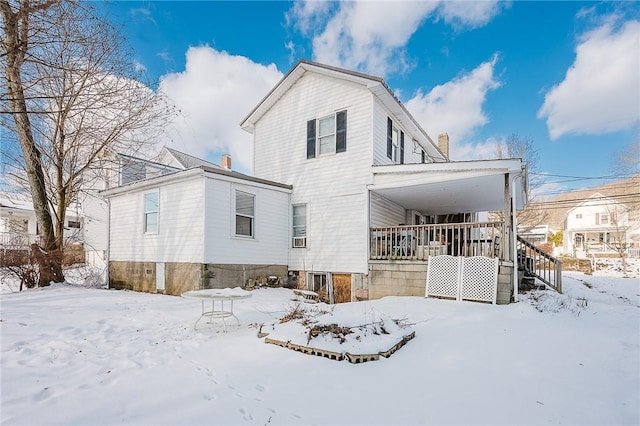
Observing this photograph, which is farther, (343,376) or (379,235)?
(379,235)

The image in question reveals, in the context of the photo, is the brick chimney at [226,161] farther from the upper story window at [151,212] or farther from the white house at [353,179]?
the upper story window at [151,212]

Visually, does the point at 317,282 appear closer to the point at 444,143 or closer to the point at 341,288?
the point at 341,288

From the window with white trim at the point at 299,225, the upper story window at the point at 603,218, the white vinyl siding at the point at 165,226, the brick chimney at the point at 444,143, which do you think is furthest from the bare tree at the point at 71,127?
the upper story window at the point at 603,218

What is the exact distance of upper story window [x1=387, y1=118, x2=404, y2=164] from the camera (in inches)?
468

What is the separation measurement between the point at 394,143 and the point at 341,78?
312 centimetres

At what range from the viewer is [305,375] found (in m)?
3.60

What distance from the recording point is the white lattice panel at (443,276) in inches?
342

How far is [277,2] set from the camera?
12734 mm

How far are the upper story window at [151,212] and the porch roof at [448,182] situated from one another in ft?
23.8

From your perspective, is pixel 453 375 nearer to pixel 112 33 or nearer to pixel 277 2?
pixel 112 33

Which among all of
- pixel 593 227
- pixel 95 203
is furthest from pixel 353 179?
pixel 593 227

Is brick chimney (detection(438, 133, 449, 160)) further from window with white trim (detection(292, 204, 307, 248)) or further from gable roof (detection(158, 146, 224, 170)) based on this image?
gable roof (detection(158, 146, 224, 170))

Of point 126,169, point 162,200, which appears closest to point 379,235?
point 162,200

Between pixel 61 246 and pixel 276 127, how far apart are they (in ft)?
28.6
